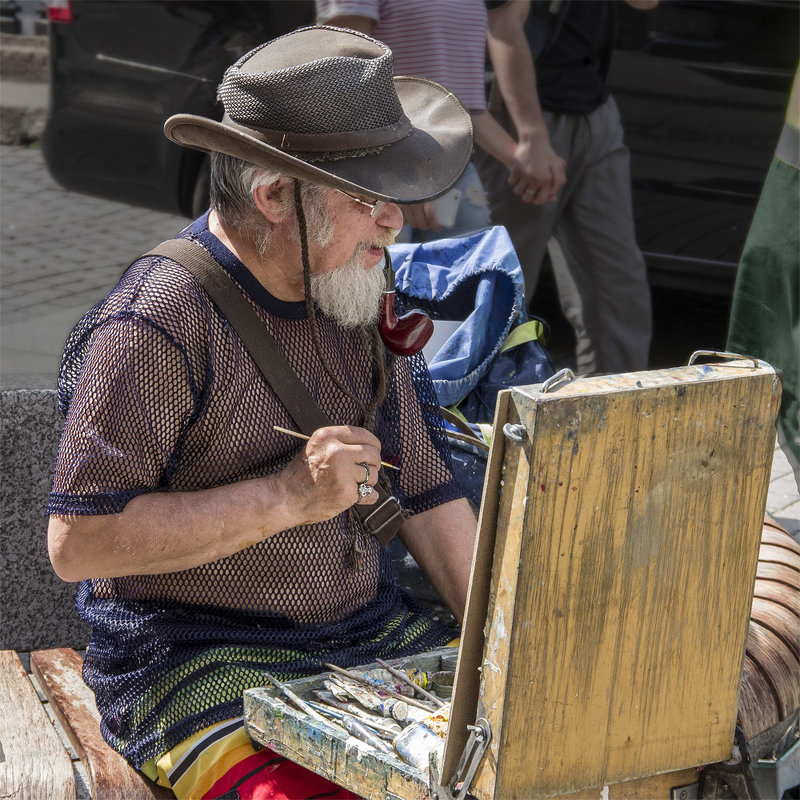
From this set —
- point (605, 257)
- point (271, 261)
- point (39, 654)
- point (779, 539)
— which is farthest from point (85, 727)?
point (605, 257)

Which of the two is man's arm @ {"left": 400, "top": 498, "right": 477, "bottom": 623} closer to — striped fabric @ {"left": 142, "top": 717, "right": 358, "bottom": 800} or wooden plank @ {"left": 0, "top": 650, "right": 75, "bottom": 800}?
striped fabric @ {"left": 142, "top": 717, "right": 358, "bottom": 800}

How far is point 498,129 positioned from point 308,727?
269cm

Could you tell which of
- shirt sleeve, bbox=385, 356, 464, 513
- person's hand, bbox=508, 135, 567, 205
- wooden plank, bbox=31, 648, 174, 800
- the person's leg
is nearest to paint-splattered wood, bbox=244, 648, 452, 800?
wooden plank, bbox=31, 648, 174, 800

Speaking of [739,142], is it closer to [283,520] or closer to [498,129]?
[498,129]

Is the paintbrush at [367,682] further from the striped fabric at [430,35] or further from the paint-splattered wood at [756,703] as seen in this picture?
the striped fabric at [430,35]

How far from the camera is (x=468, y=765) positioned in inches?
57.1

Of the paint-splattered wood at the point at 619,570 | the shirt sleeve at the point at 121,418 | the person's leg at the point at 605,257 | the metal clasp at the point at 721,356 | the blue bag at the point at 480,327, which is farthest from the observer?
the person's leg at the point at 605,257

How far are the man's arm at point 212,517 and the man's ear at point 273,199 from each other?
0.37 meters

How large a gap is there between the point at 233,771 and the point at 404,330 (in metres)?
0.78

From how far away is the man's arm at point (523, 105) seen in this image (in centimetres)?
382

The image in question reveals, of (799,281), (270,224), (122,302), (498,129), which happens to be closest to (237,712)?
(122,302)

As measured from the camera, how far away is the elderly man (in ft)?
5.48

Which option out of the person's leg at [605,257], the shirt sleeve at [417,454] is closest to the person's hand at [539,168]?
the person's leg at [605,257]

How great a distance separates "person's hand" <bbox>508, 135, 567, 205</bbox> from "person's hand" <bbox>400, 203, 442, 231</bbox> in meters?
0.58
